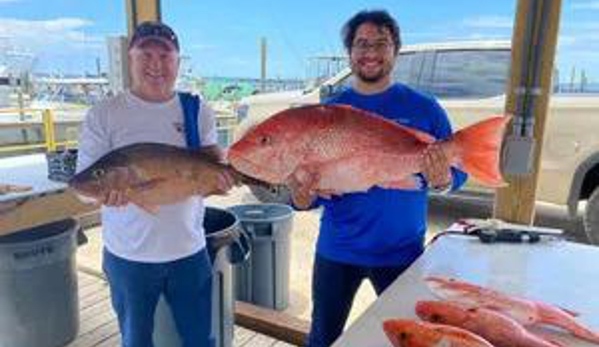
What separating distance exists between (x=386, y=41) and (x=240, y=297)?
2048mm

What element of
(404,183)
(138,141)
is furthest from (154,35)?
(404,183)

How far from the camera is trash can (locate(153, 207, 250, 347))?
218cm

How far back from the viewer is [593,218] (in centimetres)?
389

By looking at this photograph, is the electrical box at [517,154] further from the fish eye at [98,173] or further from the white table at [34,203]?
the white table at [34,203]

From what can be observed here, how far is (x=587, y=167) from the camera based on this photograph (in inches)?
162

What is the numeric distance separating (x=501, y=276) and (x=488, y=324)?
490 mm

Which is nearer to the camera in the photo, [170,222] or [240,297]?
[170,222]

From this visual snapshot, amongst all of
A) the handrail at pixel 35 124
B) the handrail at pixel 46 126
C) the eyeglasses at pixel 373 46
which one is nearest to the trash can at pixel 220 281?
the eyeglasses at pixel 373 46

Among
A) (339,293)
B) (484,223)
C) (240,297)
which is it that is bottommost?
(240,297)

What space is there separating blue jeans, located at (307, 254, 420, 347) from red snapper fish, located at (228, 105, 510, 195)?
62 cm

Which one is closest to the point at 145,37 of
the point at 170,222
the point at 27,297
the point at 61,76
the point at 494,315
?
the point at 170,222

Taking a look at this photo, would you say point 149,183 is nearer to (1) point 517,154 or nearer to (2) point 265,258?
(1) point 517,154

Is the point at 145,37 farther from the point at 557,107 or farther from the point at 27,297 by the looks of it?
the point at 557,107

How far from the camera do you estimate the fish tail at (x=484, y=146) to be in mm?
1112
